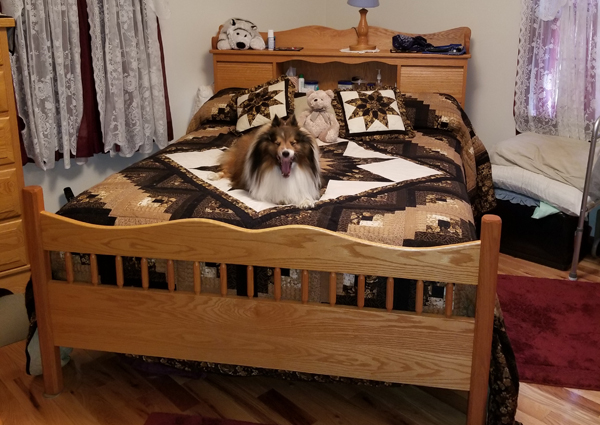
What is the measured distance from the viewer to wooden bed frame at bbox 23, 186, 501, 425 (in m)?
1.68

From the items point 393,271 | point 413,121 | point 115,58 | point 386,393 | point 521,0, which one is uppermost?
point 521,0

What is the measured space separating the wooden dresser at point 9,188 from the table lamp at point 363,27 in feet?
6.64

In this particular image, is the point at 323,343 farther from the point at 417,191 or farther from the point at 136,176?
the point at 136,176

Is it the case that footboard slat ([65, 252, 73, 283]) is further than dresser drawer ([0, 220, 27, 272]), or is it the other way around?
dresser drawer ([0, 220, 27, 272])

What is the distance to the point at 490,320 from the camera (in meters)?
1.67

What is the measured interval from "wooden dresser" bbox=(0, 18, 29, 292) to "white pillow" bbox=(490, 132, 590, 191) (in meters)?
2.51

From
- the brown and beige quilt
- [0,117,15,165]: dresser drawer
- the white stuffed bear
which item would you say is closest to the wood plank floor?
the brown and beige quilt

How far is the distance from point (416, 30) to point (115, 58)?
204 centimetres

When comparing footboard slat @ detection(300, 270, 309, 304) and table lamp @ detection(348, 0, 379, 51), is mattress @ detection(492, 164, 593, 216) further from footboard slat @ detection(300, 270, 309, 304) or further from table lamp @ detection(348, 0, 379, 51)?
footboard slat @ detection(300, 270, 309, 304)

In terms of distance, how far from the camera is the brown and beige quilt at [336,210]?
5.81 ft

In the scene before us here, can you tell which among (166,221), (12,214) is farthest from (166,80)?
(166,221)

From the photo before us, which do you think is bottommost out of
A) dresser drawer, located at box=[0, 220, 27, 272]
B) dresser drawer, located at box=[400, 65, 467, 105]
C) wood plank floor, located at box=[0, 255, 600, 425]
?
wood plank floor, located at box=[0, 255, 600, 425]

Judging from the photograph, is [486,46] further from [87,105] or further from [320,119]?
[87,105]

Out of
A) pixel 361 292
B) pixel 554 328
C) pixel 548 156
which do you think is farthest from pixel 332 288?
pixel 548 156
